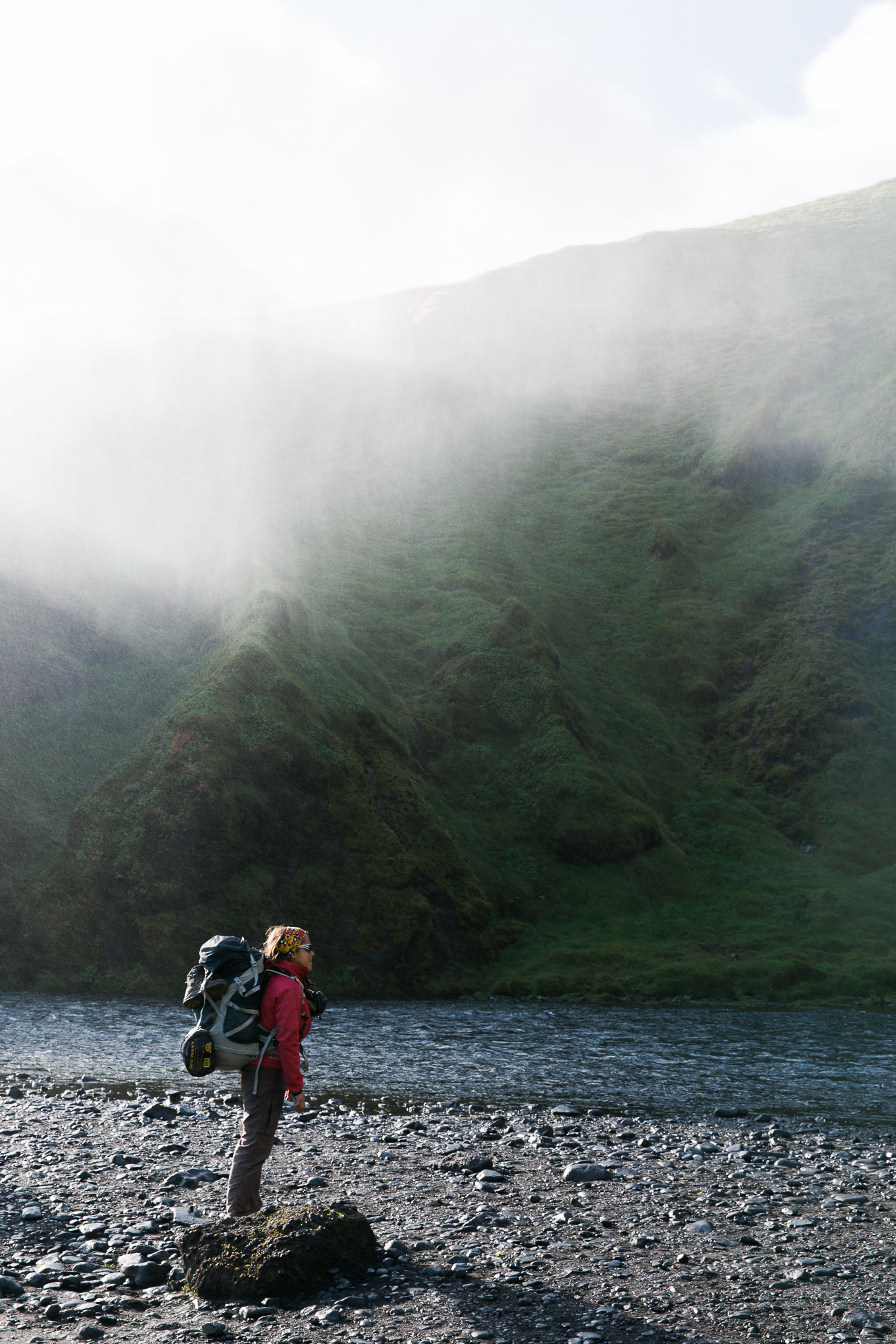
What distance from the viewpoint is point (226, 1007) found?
10.2m

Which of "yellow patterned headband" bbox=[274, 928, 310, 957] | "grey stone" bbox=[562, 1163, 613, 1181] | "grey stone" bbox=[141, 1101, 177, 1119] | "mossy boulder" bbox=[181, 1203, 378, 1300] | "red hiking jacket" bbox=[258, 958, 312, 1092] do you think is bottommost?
"grey stone" bbox=[141, 1101, 177, 1119]

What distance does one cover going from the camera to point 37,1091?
68.1 feet

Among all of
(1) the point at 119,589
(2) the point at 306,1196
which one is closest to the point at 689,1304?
(2) the point at 306,1196

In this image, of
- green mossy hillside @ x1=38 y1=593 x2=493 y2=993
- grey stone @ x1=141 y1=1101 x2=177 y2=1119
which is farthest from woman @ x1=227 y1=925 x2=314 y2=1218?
green mossy hillside @ x1=38 y1=593 x2=493 y2=993

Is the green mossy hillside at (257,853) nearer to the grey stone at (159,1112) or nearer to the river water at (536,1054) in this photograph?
the river water at (536,1054)

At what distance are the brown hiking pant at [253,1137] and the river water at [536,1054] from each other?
453 inches

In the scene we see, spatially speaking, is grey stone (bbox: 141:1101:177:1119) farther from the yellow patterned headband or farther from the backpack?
the yellow patterned headband

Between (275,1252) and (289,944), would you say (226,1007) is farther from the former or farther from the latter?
(275,1252)

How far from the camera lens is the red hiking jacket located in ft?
33.2

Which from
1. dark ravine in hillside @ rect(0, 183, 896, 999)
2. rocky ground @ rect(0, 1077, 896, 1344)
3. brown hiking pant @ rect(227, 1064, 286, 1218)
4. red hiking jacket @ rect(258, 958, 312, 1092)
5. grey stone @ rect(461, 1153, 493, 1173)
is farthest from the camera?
dark ravine in hillside @ rect(0, 183, 896, 999)

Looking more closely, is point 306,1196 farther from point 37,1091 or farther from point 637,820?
point 637,820

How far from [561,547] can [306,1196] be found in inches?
3632

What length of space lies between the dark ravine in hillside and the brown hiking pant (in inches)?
1354

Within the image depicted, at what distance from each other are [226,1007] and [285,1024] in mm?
672
